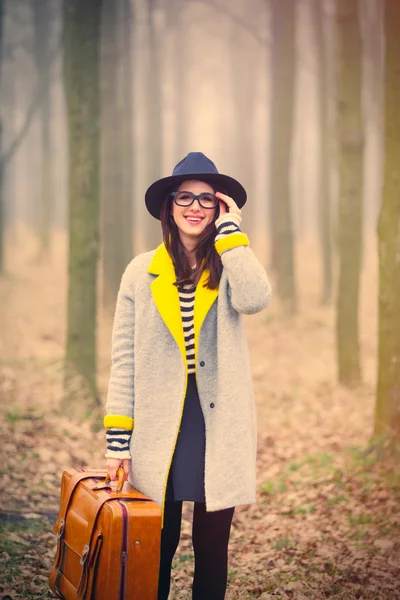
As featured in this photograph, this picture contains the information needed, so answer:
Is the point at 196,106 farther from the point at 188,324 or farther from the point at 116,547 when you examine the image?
the point at 116,547

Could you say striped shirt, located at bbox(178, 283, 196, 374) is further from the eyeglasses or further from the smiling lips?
the eyeglasses

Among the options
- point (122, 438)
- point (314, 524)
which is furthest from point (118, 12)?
point (122, 438)

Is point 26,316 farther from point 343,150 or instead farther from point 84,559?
point 84,559

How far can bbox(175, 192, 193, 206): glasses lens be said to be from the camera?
3.56 meters

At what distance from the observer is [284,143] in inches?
551

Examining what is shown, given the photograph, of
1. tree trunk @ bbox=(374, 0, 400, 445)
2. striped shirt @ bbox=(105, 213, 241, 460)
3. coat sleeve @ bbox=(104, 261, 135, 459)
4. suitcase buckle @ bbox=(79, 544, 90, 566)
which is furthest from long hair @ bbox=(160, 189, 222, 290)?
tree trunk @ bbox=(374, 0, 400, 445)

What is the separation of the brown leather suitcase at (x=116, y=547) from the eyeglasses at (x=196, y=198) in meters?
1.38

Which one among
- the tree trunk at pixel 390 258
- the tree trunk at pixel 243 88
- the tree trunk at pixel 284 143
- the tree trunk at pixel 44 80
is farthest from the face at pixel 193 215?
the tree trunk at pixel 243 88

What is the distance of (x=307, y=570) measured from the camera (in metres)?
4.88

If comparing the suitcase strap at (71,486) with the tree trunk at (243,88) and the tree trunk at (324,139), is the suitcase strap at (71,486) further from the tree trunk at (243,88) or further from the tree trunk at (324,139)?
the tree trunk at (243,88)

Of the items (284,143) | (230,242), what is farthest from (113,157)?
(230,242)

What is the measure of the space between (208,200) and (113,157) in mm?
10436

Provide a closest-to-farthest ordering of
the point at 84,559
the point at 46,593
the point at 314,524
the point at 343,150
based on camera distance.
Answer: the point at 84,559 → the point at 46,593 → the point at 314,524 → the point at 343,150

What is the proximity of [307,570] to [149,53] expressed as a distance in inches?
610
